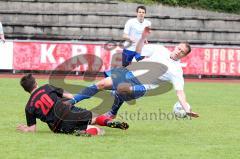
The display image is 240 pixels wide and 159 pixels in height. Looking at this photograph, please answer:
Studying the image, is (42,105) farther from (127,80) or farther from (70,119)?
(127,80)

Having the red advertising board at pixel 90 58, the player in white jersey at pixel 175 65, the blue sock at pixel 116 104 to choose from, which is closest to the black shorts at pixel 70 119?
the player in white jersey at pixel 175 65

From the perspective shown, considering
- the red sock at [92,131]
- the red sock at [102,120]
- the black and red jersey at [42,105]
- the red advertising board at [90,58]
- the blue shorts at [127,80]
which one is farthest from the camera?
the red advertising board at [90,58]

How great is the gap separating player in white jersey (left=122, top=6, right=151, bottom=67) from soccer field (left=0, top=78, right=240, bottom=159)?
1162mm

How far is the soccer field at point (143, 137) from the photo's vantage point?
906 centimetres

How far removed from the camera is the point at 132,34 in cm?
1700

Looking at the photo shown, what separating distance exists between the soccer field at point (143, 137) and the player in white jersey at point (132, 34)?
116 centimetres

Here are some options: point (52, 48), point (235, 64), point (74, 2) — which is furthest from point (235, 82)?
point (74, 2)

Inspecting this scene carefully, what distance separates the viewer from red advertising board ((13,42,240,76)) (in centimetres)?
2559

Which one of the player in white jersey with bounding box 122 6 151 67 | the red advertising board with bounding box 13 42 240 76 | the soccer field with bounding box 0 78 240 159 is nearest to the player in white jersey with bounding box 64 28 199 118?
the soccer field with bounding box 0 78 240 159

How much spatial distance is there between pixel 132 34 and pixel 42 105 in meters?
6.78

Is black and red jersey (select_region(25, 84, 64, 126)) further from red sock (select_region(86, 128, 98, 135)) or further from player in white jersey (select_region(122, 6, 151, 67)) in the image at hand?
player in white jersey (select_region(122, 6, 151, 67))

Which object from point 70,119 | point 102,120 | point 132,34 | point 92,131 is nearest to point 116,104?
point 102,120

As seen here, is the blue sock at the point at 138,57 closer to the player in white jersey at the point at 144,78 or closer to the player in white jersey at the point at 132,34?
the player in white jersey at the point at 132,34

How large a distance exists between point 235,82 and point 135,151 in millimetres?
16536
